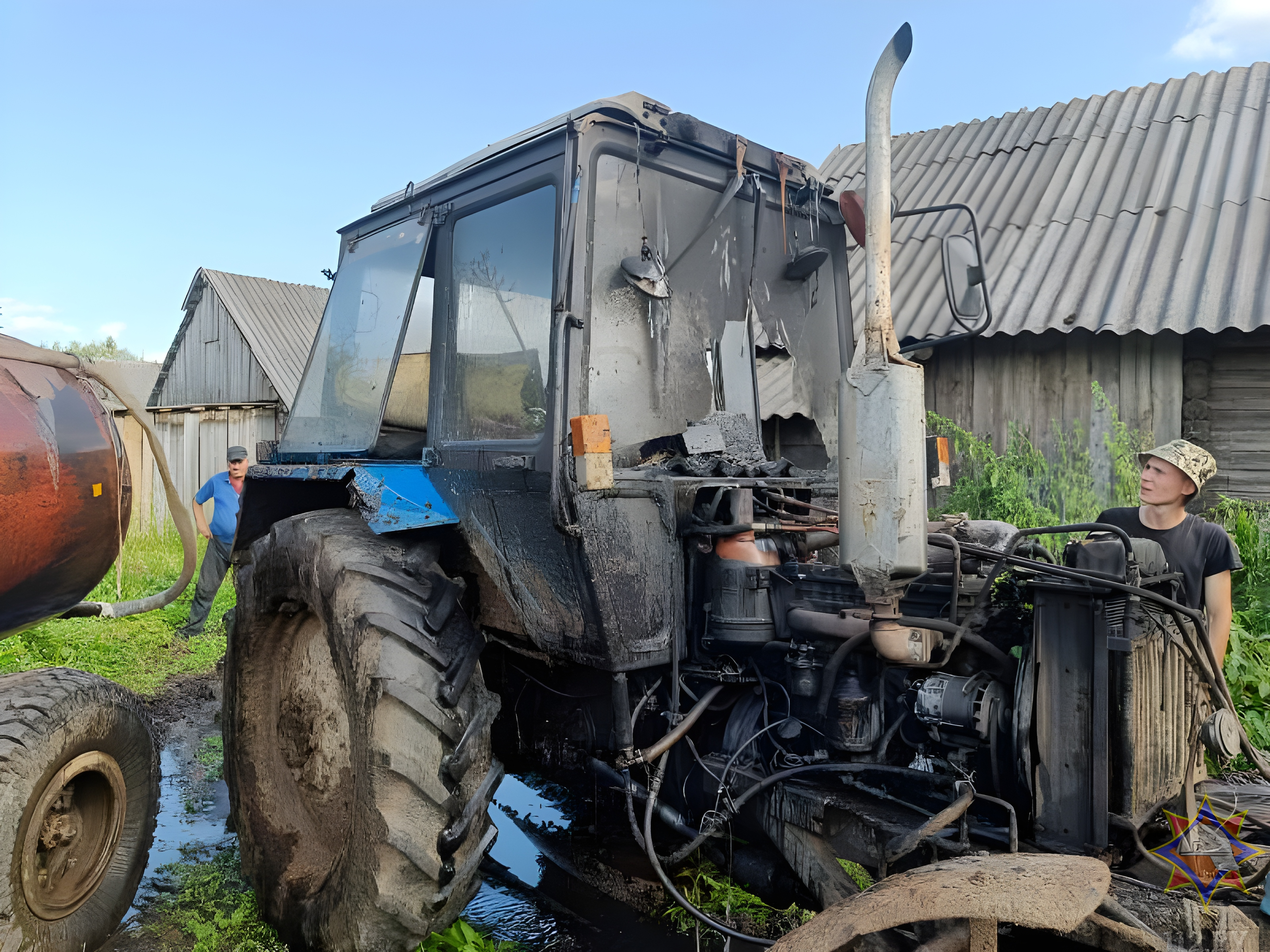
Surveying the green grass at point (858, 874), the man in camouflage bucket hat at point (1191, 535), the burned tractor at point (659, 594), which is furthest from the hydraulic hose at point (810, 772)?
the man in camouflage bucket hat at point (1191, 535)

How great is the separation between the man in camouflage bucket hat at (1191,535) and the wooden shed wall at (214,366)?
14204 millimetres

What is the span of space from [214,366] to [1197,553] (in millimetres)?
17324

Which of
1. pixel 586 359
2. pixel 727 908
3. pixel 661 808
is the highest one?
pixel 586 359

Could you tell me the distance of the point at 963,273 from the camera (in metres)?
2.67

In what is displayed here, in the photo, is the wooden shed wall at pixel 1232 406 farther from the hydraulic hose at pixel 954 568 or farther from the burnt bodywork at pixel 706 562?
the hydraulic hose at pixel 954 568

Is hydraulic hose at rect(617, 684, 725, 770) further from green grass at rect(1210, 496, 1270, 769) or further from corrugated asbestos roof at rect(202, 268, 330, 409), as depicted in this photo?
corrugated asbestos roof at rect(202, 268, 330, 409)

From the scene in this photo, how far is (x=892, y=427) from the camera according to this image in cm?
193

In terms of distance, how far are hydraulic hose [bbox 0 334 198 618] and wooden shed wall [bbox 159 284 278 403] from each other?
1256cm

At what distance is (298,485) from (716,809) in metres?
2.20

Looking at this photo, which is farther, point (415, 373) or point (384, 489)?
point (415, 373)

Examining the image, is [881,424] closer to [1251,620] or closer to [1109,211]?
[1251,620]

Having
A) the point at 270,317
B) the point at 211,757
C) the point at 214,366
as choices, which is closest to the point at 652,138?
the point at 211,757

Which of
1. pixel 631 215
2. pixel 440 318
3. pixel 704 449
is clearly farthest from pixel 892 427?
pixel 440 318

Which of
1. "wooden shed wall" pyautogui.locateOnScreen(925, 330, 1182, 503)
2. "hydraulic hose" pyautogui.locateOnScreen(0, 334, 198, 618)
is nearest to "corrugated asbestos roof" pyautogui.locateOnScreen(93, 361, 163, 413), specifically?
"hydraulic hose" pyautogui.locateOnScreen(0, 334, 198, 618)
